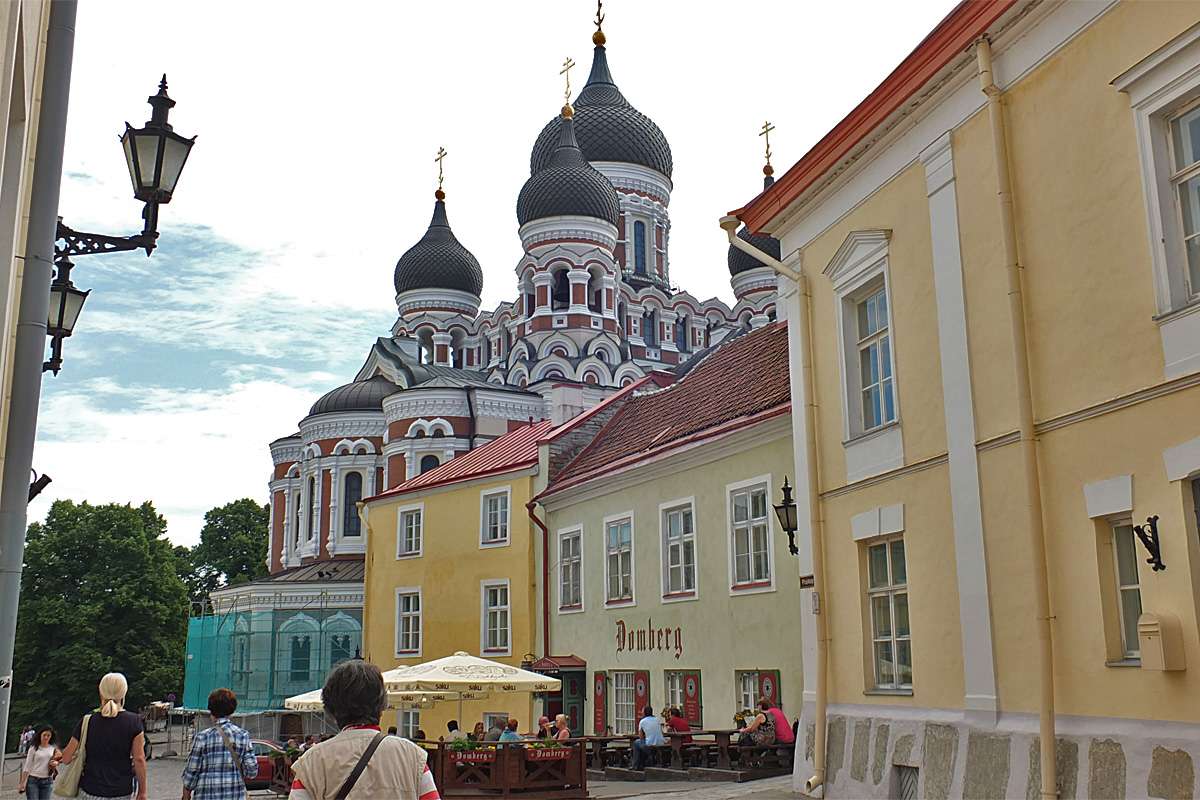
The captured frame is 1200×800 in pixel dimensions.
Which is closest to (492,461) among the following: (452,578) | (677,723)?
(452,578)

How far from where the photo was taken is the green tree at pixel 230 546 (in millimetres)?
73312

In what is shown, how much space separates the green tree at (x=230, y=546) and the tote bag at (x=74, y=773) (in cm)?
6727

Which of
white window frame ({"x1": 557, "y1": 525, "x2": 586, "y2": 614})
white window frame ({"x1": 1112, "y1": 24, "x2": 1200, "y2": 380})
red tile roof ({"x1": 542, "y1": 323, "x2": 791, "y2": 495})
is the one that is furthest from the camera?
white window frame ({"x1": 557, "y1": 525, "x2": 586, "y2": 614})

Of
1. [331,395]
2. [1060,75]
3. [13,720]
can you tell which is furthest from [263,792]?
[331,395]

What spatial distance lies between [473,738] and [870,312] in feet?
27.7

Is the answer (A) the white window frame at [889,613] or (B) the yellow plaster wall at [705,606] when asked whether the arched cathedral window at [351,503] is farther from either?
(A) the white window frame at [889,613]

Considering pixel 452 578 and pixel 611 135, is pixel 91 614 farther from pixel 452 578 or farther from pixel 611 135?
pixel 611 135

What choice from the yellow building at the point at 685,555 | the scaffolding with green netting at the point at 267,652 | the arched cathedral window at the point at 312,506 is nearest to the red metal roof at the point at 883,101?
the yellow building at the point at 685,555

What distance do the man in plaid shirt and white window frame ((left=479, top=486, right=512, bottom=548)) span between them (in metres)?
19.9

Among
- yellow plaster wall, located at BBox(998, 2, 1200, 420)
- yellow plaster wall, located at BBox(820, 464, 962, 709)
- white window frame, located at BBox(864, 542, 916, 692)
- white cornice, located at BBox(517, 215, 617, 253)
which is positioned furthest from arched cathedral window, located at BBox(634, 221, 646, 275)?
yellow plaster wall, located at BBox(998, 2, 1200, 420)

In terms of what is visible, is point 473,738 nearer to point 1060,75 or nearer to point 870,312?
point 870,312

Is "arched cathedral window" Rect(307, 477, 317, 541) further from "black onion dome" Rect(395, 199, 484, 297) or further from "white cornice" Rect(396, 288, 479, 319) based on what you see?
"black onion dome" Rect(395, 199, 484, 297)

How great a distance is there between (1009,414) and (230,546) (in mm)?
68887

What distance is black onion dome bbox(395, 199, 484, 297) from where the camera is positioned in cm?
6009
